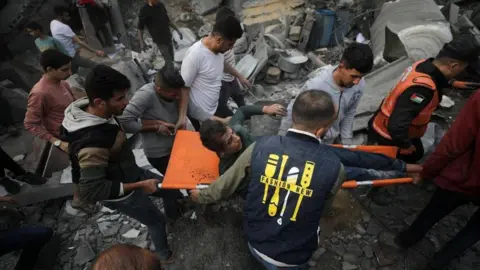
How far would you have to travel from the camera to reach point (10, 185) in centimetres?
337

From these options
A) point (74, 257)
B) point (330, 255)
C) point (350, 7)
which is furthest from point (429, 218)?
point (350, 7)

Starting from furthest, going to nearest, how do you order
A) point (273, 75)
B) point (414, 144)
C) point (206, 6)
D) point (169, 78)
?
point (206, 6)
point (273, 75)
point (414, 144)
point (169, 78)

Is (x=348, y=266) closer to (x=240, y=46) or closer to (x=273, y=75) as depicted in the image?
(x=273, y=75)

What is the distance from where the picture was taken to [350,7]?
21.4ft

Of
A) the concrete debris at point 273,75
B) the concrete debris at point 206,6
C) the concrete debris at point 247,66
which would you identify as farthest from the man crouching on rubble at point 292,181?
the concrete debris at point 206,6

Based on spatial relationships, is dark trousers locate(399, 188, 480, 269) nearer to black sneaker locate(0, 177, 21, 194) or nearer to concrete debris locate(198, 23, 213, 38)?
black sneaker locate(0, 177, 21, 194)

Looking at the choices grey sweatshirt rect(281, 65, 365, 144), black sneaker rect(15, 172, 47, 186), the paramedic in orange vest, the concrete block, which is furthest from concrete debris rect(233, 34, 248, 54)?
black sneaker rect(15, 172, 47, 186)

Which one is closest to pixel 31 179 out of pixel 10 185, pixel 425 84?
pixel 10 185

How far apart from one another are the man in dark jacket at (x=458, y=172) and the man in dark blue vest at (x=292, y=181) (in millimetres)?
959

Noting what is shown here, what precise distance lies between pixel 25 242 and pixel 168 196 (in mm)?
1246

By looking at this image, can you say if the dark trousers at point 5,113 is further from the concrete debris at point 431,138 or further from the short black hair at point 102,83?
the concrete debris at point 431,138

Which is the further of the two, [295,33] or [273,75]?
[295,33]

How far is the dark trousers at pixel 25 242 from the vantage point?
235 cm

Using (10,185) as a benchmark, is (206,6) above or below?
below
